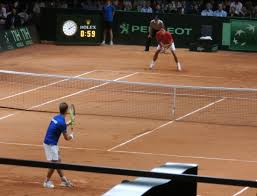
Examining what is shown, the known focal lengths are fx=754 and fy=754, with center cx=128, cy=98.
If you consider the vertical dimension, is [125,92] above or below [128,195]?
below

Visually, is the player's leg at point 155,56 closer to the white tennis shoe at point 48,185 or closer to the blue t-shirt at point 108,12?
the blue t-shirt at point 108,12

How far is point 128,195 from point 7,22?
34613 mm

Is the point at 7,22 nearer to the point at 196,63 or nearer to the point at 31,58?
the point at 31,58

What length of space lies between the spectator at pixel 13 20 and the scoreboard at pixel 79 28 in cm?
203

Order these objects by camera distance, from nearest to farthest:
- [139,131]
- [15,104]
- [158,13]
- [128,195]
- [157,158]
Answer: [128,195]
[157,158]
[139,131]
[15,104]
[158,13]

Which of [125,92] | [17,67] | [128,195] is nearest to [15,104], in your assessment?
[125,92]

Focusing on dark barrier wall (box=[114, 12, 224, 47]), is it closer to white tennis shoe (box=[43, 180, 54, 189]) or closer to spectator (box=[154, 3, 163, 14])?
spectator (box=[154, 3, 163, 14])

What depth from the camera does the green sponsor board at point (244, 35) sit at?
36.8m

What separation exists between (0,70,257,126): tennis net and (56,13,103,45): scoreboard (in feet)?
36.9

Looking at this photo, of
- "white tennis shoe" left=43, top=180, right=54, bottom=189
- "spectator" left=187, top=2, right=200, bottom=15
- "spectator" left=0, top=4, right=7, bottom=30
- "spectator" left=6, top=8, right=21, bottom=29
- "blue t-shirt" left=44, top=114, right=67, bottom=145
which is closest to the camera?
"blue t-shirt" left=44, top=114, right=67, bottom=145

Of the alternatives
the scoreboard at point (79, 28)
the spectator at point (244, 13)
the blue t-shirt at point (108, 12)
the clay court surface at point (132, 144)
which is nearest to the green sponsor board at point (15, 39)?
the scoreboard at point (79, 28)

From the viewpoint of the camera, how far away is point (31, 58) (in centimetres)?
3403

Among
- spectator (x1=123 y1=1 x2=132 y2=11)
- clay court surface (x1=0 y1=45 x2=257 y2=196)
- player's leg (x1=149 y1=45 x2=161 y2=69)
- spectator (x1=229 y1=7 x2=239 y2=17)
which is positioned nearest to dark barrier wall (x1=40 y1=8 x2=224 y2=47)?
spectator (x1=229 y1=7 x2=239 y2=17)

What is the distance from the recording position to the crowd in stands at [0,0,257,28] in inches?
1532
